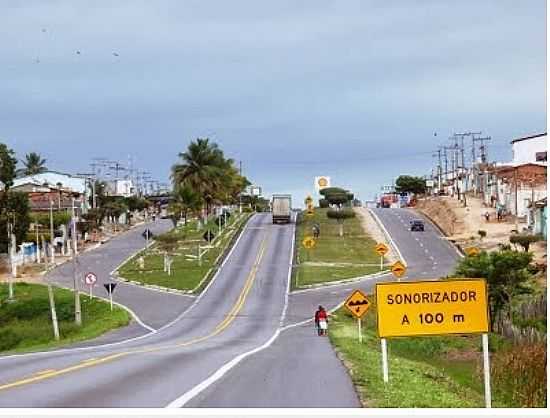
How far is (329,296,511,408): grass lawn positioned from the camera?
1661cm

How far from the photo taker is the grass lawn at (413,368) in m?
16.6

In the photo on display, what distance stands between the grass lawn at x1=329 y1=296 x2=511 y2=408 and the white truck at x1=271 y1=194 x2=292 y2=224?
5537 centimetres

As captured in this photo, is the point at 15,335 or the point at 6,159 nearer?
the point at 15,335

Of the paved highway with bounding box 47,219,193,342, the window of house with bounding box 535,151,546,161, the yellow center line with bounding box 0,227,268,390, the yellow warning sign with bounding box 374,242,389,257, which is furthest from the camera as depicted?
the window of house with bounding box 535,151,546,161

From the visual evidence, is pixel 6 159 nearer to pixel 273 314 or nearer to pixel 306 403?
pixel 273 314

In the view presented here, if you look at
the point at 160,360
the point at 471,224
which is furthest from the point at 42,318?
the point at 471,224

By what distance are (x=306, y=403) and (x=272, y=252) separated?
68179mm

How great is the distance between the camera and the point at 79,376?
19.0 meters

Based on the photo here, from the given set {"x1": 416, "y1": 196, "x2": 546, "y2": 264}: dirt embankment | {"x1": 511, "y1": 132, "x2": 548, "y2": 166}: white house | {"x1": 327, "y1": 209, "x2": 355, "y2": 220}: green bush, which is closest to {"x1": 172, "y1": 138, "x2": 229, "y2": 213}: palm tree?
{"x1": 327, "y1": 209, "x2": 355, "y2": 220}: green bush

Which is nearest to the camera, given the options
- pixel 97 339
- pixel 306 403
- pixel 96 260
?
pixel 306 403

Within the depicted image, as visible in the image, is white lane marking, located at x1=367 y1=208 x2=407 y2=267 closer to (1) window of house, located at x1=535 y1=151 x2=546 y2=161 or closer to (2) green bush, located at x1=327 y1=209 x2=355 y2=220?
(2) green bush, located at x1=327 y1=209 x2=355 y2=220

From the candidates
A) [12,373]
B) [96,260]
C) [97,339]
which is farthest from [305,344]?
[96,260]

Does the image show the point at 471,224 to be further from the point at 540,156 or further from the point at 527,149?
the point at 527,149

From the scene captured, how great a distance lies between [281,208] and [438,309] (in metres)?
93.7
